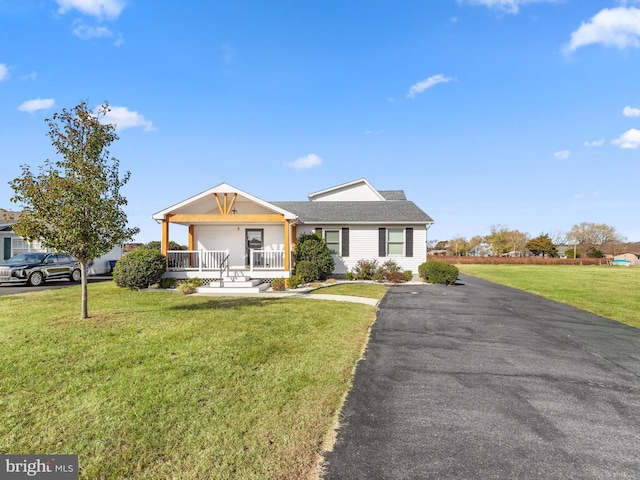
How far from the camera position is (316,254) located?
59.7 ft

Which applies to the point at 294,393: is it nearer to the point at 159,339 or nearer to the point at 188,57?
the point at 159,339

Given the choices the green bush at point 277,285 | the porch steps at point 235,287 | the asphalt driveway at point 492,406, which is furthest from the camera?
the green bush at point 277,285

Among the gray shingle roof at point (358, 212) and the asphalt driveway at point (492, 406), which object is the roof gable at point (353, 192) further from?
the asphalt driveway at point (492, 406)

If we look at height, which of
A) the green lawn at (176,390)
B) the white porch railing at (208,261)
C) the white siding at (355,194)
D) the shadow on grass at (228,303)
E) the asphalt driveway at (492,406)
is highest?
the white siding at (355,194)

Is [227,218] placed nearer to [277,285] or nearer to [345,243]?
[277,285]

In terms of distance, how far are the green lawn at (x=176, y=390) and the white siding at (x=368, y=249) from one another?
37.2 feet

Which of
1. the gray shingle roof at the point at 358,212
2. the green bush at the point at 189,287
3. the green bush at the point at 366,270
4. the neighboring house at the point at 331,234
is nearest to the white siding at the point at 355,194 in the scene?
the gray shingle roof at the point at 358,212

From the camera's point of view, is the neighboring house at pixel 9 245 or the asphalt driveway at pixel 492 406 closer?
the asphalt driveway at pixel 492 406

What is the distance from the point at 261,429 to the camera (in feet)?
11.8

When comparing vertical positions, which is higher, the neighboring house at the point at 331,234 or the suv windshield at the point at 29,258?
the neighboring house at the point at 331,234

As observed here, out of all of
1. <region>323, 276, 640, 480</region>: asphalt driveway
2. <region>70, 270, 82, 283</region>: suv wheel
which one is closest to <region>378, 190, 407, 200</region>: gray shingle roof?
<region>323, 276, 640, 480</region>: asphalt driveway

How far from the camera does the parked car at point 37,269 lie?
17.7m

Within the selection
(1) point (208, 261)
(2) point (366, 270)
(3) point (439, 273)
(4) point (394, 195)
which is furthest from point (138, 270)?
(4) point (394, 195)

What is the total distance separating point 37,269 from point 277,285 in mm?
13972
